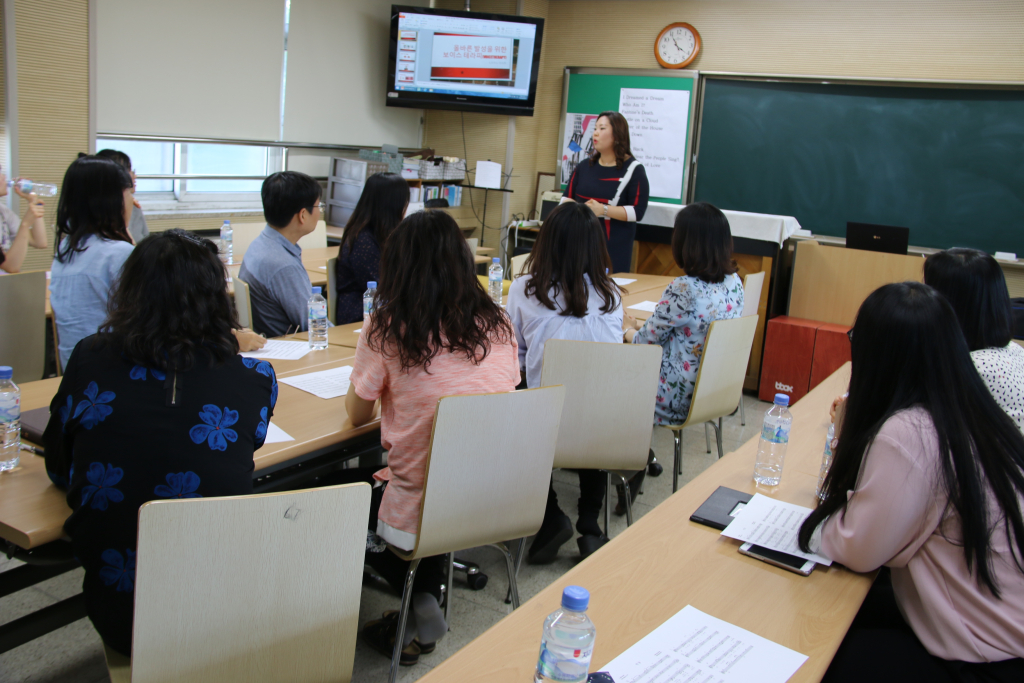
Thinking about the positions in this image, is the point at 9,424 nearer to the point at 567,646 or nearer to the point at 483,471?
the point at 483,471

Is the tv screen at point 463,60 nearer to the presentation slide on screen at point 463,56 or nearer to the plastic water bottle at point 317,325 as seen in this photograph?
the presentation slide on screen at point 463,56

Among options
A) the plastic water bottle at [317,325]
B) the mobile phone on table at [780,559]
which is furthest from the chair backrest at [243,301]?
the mobile phone on table at [780,559]

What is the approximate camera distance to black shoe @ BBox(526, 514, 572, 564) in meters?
2.75

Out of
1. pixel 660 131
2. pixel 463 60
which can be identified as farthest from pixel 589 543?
pixel 463 60

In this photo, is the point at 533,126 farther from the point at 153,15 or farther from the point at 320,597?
the point at 320,597

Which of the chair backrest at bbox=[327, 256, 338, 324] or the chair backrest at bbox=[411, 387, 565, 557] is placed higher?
the chair backrest at bbox=[327, 256, 338, 324]

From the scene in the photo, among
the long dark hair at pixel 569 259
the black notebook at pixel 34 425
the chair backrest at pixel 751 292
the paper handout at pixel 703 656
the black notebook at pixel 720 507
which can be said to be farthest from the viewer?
the chair backrest at pixel 751 292

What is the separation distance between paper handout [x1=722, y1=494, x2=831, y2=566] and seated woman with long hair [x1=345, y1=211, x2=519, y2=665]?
0.71 m

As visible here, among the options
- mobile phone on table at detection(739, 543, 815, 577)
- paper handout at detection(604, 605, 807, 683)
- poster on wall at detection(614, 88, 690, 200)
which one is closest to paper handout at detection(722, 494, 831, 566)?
mobile phone on table at detection(739, 543, 815, 577)

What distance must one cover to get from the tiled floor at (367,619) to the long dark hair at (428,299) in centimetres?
81

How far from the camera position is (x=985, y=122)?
17.5 ft

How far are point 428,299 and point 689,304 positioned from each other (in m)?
1.45

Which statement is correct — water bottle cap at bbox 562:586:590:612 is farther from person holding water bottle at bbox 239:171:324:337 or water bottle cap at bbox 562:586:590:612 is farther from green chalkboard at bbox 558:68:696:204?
green chalkboard at bbox 558:68:696:204

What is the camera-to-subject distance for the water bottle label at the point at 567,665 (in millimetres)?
1019
